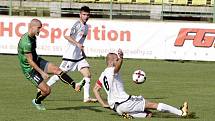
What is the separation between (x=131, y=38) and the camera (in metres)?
30.3

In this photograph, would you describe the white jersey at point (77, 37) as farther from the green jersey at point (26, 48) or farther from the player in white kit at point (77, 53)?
the green jersey at point (26, 48)

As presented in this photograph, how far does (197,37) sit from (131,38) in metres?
2.90

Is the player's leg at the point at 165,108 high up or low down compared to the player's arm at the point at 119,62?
down

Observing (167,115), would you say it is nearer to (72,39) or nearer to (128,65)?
(72,39)

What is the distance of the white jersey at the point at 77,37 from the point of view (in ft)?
54.7

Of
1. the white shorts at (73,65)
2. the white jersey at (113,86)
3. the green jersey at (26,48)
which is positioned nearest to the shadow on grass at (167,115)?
the white jersey at (113,86)

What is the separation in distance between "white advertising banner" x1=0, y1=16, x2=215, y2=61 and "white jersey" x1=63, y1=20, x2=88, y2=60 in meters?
12.7

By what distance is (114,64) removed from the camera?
13.0m

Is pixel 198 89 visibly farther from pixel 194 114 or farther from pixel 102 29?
pixel 102 29

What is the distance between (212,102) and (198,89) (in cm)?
310

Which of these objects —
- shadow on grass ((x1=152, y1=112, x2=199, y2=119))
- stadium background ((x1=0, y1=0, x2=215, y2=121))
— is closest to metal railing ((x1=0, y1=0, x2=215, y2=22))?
stadium background ((x1=0, y1=0, x2=215, y2=121))

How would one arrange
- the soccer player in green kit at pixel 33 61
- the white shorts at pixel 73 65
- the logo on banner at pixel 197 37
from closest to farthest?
the soccer player in green kit at pixel 33 61, the white shorts at pixel 73 65, the logo on banner at pixel 197 37

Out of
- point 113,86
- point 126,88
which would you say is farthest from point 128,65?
point 113,86

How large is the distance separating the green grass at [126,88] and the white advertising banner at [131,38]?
126 centimetres
